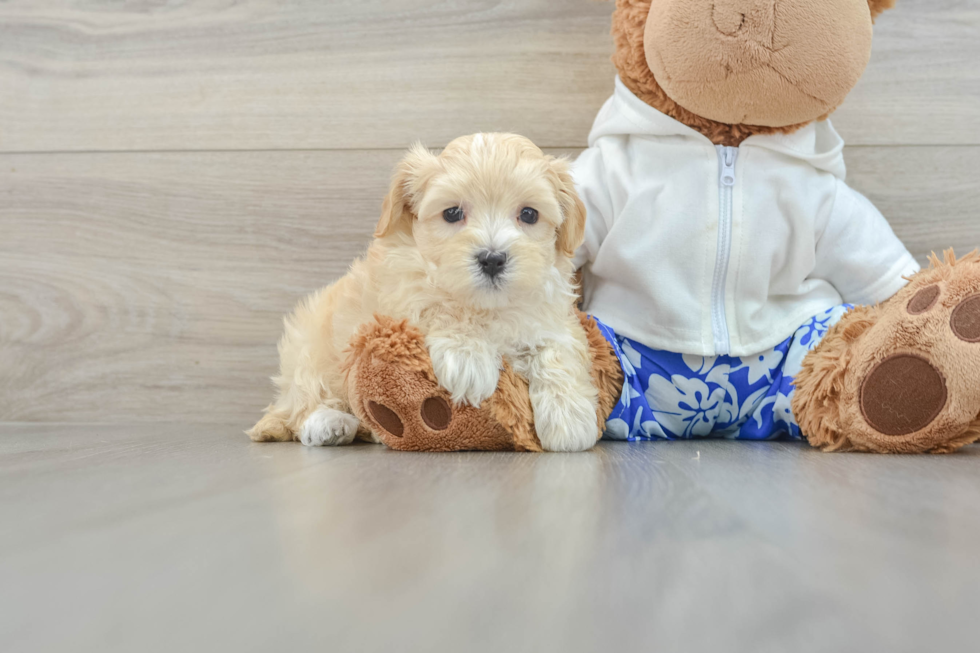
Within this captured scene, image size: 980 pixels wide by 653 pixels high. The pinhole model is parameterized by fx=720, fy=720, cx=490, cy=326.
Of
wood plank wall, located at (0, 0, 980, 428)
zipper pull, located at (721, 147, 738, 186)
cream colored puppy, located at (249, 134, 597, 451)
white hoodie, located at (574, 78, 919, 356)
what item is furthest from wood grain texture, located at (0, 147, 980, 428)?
zipper pull, located at (721, 147, 738, 186)

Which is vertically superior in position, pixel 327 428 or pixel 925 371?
pixel 925 371

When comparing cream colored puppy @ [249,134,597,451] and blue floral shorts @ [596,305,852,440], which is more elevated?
cream colored puppy @ [249,134,597,451]

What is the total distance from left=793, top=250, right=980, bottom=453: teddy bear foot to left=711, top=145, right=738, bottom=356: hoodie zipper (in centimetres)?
Answer: 12

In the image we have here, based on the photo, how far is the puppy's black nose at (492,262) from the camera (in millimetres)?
819

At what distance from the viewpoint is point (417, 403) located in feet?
2.77

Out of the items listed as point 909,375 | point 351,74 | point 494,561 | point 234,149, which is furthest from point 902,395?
point 234,149

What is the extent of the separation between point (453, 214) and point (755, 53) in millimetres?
420

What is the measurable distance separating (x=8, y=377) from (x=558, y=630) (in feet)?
4.53

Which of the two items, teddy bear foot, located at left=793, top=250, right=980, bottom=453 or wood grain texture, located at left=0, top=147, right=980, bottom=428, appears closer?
teddy bear foot, located at left=793, top=250, right=980, bottom=453

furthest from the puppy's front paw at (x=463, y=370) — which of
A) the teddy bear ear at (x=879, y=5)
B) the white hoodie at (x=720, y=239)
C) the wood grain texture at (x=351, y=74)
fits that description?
the teddy bear ear at (x=879, y=5)

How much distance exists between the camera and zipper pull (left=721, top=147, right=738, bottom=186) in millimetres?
999

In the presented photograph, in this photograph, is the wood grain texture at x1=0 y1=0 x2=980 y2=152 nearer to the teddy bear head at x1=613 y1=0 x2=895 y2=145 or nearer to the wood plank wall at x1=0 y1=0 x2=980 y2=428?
the wood plank wall at x1=0 y1=0 x2=980 y2=428

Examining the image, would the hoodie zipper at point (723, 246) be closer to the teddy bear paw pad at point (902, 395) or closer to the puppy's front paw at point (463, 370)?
the teddy bear paw pad at point (902, 395)

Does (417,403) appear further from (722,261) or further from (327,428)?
(722,261)
